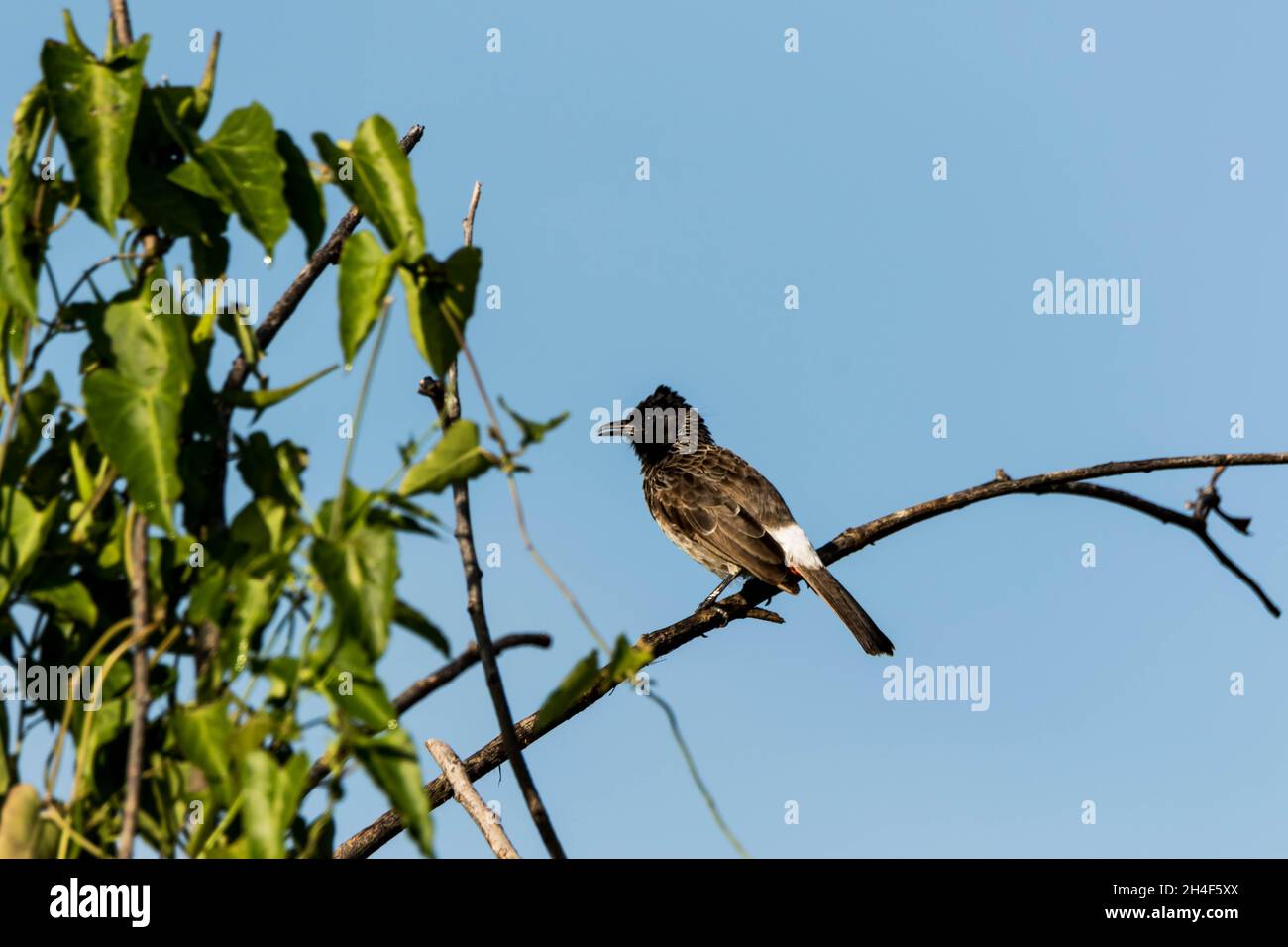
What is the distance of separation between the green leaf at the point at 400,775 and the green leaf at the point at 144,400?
0.50 m

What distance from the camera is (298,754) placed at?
6.49 ft

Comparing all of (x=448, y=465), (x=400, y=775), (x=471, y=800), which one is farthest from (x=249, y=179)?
(x=471, y=800)

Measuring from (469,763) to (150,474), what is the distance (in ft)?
8.35

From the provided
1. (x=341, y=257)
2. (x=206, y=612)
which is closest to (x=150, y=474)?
(x=206, y=612)

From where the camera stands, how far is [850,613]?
922 centimetres

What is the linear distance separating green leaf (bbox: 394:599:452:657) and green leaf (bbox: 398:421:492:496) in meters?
0.19

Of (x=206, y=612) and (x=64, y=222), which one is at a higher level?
(x=64, y=222)

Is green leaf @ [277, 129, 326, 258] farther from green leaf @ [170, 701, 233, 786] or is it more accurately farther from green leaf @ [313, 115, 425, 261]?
green leaf @ [170, 701, 233, 786]

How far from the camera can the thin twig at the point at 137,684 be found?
2.01m

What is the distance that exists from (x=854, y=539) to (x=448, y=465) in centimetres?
439

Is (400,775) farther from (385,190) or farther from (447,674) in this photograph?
(385,190)
